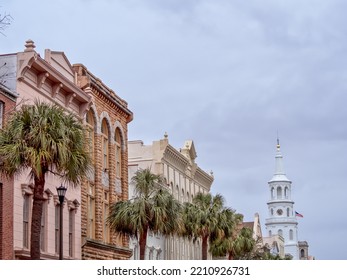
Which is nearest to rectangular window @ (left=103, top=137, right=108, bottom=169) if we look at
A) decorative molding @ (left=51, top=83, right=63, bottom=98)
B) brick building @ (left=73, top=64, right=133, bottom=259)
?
brick building @ (left=73, top=64, right=133, bottom=259)

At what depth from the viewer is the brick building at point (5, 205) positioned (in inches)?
1383

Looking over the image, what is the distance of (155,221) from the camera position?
1725 inches

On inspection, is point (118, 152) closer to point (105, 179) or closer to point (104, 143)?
point (104, 143)

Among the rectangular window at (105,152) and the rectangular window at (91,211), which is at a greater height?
the rectangular window at (105,152)

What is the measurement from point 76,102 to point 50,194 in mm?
7458

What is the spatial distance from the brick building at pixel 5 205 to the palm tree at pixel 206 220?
22.9 meters

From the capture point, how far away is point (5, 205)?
35.6m

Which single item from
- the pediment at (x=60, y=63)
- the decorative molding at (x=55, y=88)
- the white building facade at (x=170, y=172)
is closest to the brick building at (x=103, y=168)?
the pediment at (x=60, y=63)

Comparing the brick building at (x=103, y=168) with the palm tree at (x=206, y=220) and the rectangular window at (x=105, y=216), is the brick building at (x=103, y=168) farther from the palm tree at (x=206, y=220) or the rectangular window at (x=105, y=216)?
the palm tree at (x=206, y=220)

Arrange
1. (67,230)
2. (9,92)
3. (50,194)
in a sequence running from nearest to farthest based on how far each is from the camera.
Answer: (9,92)
(50,194)
(67,230)

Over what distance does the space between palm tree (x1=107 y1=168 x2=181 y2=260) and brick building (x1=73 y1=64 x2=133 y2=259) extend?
2576mm
